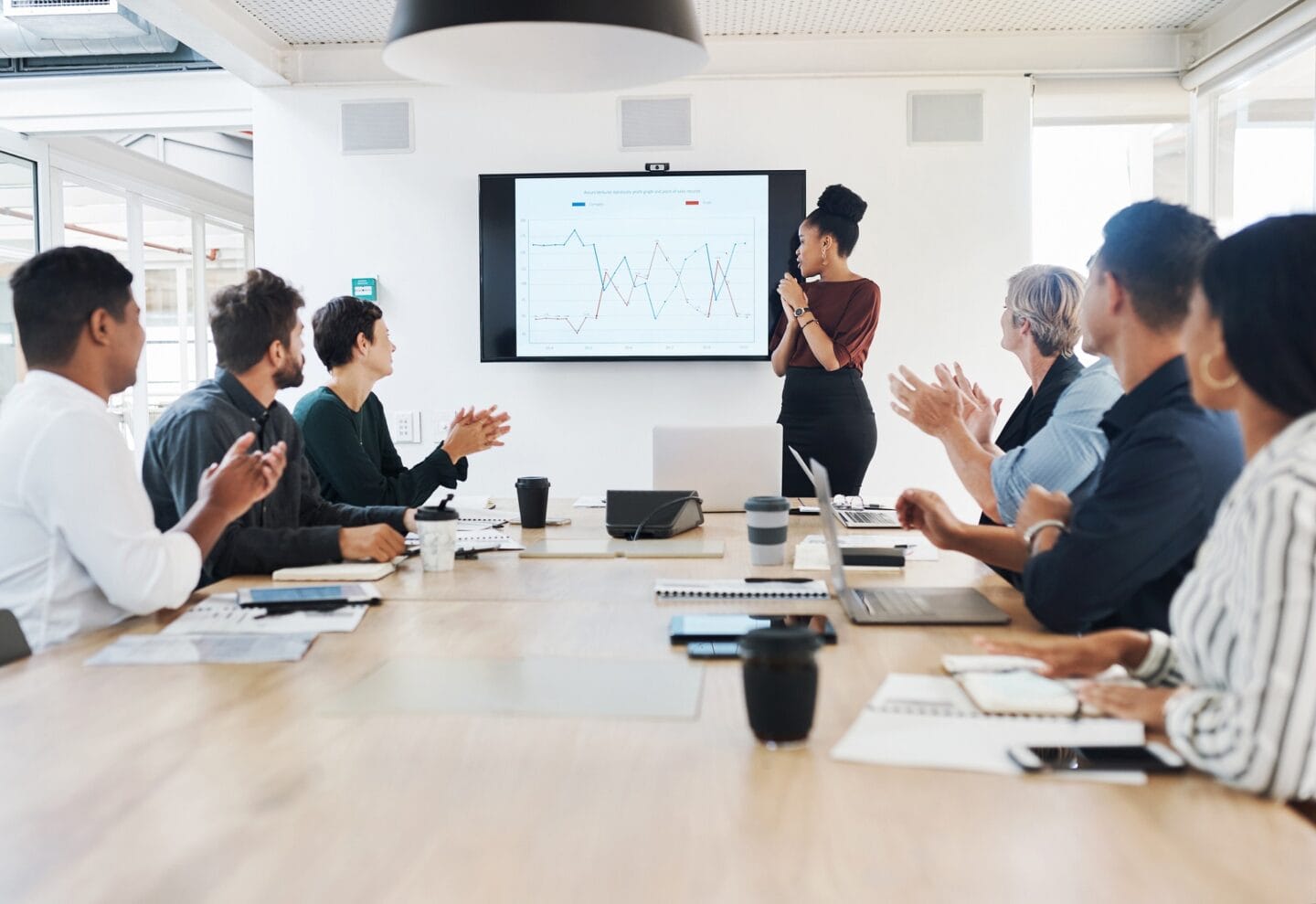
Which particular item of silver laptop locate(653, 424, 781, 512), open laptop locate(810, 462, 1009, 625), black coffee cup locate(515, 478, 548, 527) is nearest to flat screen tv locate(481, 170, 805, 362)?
silver laptop locate(653, 424, 781, 512)

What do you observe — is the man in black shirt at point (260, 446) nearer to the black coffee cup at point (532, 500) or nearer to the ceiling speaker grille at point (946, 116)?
the black coffee cup at point (532, 500)

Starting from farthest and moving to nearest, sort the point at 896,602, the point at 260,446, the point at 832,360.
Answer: the point at 832,360 → the point at 260,446 → the point at 896,602

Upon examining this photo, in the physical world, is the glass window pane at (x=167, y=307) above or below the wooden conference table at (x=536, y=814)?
above

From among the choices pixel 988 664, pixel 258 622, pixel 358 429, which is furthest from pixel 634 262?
pixel 988 664

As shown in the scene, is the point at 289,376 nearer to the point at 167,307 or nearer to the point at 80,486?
the point at 80,486

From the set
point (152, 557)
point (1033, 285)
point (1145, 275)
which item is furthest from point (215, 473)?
point (1033, 285)

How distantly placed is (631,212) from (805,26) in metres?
1.07

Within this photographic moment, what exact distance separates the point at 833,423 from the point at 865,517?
1.21 metres

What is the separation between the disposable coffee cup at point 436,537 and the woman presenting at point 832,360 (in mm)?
2079

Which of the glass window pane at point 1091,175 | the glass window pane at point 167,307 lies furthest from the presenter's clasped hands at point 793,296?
the glass window pane at point 167,307

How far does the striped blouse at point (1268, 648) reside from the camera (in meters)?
0.96

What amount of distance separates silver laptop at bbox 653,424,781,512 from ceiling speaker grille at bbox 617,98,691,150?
6.95 ft

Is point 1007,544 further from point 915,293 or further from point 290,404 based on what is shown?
point 290,404

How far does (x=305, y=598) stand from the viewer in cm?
181
